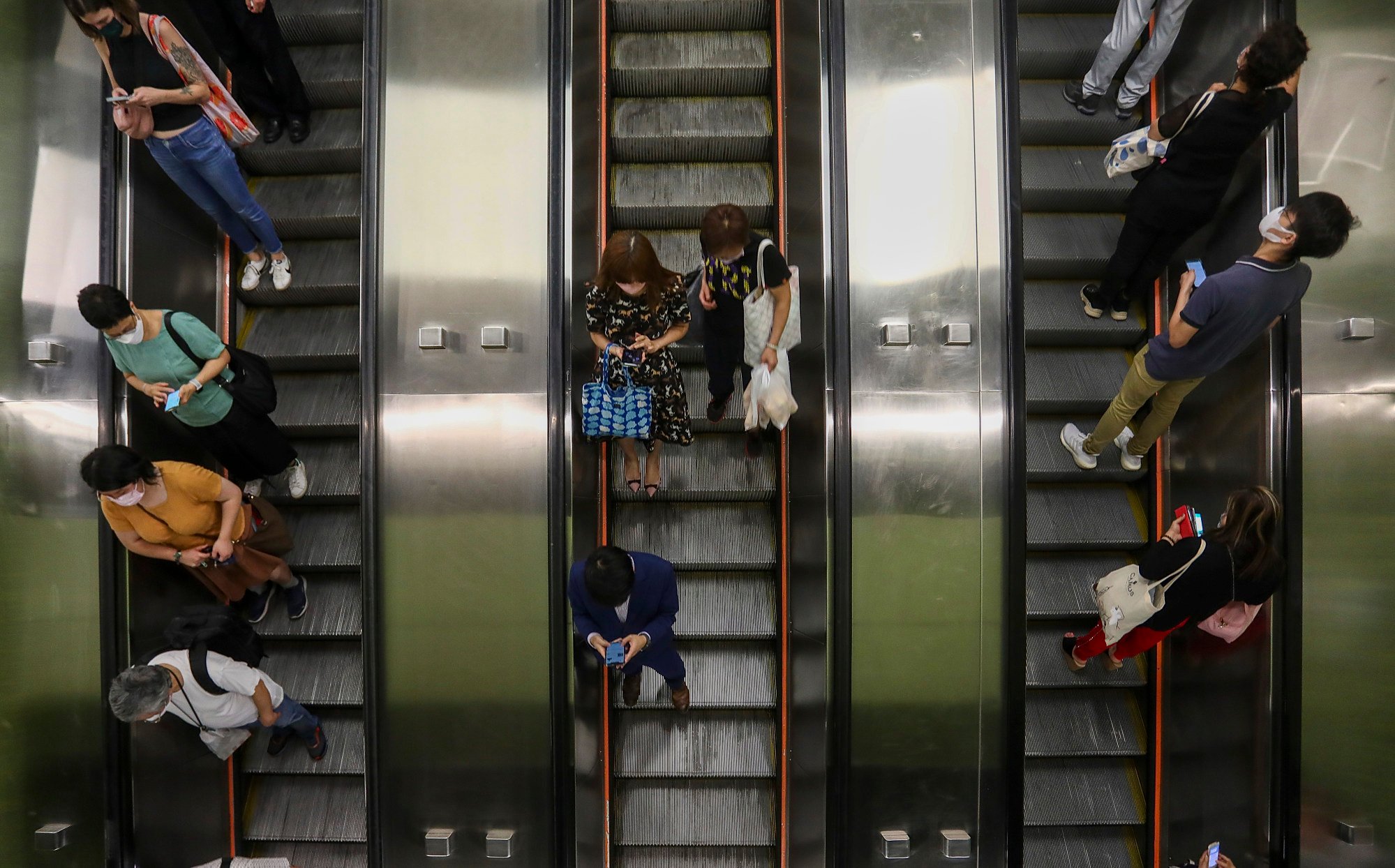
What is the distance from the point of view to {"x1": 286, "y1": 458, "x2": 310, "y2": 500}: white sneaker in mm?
4566

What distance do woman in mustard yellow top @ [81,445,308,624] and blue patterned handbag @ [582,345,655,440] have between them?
1.90m

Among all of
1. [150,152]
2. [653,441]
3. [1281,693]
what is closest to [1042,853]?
[1281,693]

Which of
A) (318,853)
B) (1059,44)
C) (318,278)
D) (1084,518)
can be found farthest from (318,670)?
(1059,44)

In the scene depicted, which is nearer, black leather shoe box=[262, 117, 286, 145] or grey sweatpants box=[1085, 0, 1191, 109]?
grey sweatpants box=[1085, 0, 1191, 109]

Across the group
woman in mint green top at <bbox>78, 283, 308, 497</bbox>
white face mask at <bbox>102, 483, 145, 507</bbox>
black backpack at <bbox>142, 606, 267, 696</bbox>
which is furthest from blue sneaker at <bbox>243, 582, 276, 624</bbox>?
white face mask at <bbox>102, 483, 145, 507</bbox>

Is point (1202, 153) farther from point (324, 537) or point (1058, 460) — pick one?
point (324, 537)

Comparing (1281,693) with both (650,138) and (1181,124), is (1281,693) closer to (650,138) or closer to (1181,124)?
(1181,124)

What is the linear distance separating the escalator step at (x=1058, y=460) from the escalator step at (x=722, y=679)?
2.04 metres

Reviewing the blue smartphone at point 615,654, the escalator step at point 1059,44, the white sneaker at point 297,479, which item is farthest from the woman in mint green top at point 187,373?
the escalator step at point 1059,44

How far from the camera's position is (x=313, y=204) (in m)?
4.94

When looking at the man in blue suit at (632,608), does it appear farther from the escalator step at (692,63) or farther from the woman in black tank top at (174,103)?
the escalator step at (692,63)

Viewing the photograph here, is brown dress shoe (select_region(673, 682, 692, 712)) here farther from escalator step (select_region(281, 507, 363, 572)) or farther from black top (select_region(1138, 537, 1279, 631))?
black top (select_region(1138, 537, 1279, 631))

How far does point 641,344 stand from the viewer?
12.3 ft

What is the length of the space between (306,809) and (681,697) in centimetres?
251
